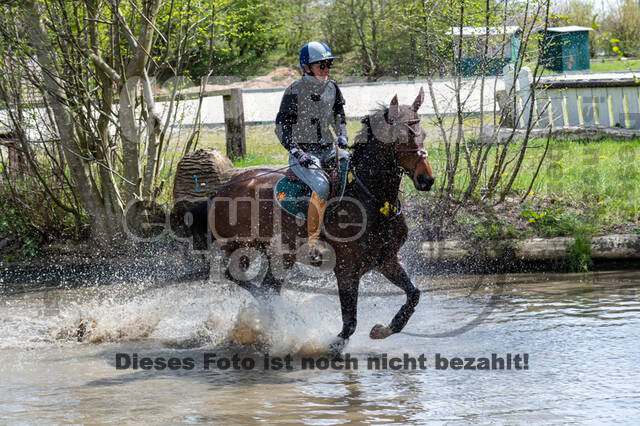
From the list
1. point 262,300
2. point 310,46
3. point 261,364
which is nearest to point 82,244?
point 262,300

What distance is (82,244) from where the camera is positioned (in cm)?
1023

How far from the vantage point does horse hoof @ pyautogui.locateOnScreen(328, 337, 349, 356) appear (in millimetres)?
6312

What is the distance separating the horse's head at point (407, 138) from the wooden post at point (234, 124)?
25.8 ft

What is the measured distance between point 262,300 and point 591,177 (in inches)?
228

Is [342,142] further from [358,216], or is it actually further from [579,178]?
[579,178]

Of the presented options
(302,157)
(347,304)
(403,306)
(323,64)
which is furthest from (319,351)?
(323,64)

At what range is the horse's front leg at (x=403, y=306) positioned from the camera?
624cm

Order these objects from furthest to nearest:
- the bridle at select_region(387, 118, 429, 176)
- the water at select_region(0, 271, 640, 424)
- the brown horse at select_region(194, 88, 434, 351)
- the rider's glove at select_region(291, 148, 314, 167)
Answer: the rider's glove at select_region(291, 148, 314, 167) → the brown horse at select_region(194, 88, 434, 351) → the bridle at select_region(387, 118, 429, 176) → the water at select_region(0, 271, 640, 424)

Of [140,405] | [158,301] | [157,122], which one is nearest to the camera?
[140,405]

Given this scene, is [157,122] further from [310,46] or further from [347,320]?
[347,320]

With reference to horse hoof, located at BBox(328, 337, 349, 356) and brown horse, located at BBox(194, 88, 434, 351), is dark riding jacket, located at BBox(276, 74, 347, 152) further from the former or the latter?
horse hoof, located at BBox(328, 337, 349, 356)

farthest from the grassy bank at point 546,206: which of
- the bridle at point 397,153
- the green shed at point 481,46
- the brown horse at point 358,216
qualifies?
the bridle at point 397,153

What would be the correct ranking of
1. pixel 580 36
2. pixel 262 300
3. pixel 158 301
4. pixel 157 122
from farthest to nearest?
pixel 580 36 → pixel 157 122 → pixel 158 301 → pixel 262 300

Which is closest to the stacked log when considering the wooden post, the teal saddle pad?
the teal saddle pad
